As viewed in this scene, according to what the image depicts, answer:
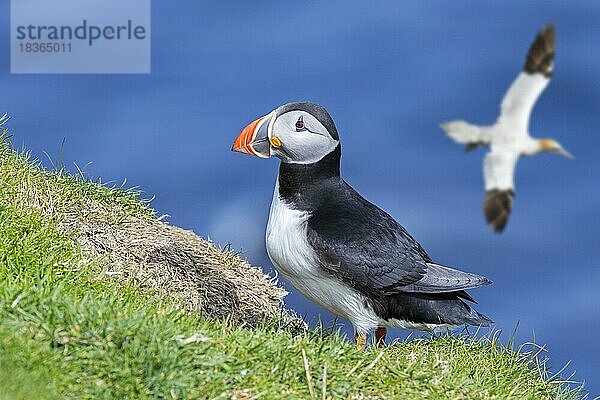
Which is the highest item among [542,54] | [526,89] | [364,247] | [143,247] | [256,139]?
[542,54]

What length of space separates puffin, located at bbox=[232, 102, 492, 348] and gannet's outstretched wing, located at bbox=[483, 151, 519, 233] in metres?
1.17

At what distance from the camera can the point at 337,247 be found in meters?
4.47

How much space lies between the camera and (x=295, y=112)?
4.64m

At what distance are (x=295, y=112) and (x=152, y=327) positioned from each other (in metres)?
1.56

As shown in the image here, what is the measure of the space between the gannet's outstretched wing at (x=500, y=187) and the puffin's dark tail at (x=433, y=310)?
49.6 inches

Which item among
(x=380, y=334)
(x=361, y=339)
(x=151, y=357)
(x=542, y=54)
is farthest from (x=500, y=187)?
(x=380, y=334)

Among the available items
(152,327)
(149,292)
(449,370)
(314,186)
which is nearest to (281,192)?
(314,186)

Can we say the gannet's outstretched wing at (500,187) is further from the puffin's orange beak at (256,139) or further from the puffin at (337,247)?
the puffin's orange beak at (256,139)

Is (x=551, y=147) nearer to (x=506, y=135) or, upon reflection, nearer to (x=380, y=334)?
(x=506, y=135)

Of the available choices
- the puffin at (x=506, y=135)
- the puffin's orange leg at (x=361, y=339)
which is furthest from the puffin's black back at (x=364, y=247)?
the puffin at (x=506, y=135)

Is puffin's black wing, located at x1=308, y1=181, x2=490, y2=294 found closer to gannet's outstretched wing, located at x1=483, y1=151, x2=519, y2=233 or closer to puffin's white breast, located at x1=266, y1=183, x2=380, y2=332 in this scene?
puffin's white breast, located at x1=266, y1=183, x2=380, y2=332

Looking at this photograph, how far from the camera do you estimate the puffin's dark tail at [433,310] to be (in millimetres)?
4602

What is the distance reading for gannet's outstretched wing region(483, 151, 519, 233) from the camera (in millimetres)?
3389

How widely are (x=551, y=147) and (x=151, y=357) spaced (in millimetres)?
1488
